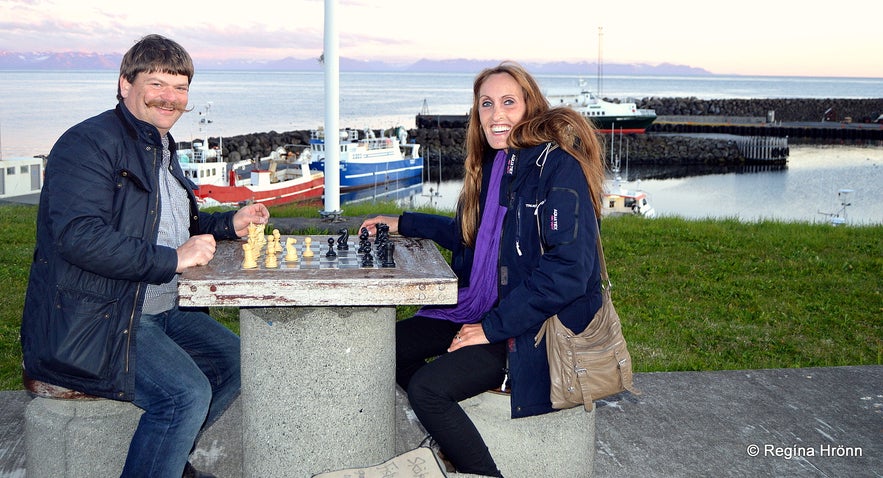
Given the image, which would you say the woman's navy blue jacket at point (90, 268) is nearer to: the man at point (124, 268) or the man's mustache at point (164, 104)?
the man at point (124, 268)

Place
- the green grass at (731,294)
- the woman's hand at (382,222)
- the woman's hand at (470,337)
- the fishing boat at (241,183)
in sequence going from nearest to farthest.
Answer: the woman's hand at (470,337) → the woman's hand at (382,222) → the green grass at (731,294) → the fishing boat at (241,183)

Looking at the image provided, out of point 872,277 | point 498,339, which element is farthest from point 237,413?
point 872,277

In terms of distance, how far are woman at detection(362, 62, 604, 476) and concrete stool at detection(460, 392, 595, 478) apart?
0.12 m

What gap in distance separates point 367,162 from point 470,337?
37.9 metres

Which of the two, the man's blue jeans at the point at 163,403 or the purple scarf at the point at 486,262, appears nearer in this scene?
the man's blue jeans at the point at 163,403

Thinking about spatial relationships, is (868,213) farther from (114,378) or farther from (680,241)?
(114,378)

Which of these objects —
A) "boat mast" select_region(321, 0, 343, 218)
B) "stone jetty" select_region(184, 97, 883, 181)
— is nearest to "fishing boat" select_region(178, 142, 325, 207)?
"stone jetty" select_region(184, 97, 883, 181)

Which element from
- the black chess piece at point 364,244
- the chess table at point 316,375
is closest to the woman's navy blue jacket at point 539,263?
the chess table at point 316,375

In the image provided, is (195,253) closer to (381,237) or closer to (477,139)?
(381,237)

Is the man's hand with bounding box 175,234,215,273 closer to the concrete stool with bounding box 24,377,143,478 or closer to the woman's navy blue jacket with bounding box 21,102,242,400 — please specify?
the woman's navy blue jacket with bounding box 21,102,242,400

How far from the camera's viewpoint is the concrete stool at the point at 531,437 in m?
3.45

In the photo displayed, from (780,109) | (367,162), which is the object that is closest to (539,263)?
(367,162)

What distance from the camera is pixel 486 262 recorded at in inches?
141

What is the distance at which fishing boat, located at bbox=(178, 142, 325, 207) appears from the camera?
26234 millimetres
